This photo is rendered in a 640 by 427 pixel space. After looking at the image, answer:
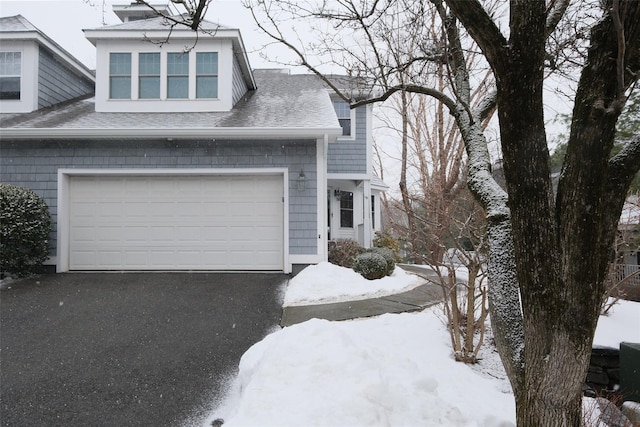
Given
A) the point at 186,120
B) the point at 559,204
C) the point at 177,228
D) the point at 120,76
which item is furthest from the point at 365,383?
the point at 120,76

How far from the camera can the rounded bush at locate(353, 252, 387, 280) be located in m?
7.31

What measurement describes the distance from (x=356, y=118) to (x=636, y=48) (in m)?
9.82

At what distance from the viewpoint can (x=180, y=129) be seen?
7527 millimetres

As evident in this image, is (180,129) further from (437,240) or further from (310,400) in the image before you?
(310,400)

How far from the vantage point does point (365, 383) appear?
2723 mm

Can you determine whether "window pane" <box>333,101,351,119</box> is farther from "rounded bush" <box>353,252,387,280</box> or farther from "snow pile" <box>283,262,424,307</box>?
"snow pile" <box>283,262,424,307</box>

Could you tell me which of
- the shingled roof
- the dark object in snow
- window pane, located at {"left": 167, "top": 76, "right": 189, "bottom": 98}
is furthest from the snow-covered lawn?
window pane, located at {"left": 167, "top": 76, "right": 189, "bottom": 98}

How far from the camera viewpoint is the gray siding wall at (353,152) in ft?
37.5

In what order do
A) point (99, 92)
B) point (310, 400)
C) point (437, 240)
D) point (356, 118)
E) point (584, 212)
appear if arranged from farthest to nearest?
point (356, 118) → point (99, 92) → point (437, 240) → point (310, 400) → point (584, 212)

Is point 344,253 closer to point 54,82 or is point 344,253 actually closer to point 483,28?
point 483,28

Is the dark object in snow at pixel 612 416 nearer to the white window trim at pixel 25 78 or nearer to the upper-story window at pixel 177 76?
the upper-story window at pixel 177 76

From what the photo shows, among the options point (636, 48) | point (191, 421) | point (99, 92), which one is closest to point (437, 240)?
point (636, 48)

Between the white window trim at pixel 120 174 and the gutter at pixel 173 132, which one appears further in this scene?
the white window trim at pixel 120 174

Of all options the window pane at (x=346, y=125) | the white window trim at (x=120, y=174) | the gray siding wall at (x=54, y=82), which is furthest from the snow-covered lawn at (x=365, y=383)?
the gray siding wall at (x=54, y=82)
